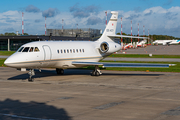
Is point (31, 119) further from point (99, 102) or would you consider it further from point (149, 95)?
point (149, 95)

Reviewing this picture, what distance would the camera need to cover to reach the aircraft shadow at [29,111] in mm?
10143

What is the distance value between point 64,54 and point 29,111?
1340cm

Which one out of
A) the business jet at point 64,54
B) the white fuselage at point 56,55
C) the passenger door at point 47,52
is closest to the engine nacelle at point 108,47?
the business jet at point 64,54

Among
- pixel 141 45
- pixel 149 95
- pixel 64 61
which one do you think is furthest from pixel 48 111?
pixel 141 45

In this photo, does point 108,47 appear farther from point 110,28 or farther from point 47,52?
point 47,52

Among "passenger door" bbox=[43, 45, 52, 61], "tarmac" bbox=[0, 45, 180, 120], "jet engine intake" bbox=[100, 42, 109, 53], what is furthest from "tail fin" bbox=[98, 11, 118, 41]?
"tarmac" bbox=[0, 45, 180, 120]

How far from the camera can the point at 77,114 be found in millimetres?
10633

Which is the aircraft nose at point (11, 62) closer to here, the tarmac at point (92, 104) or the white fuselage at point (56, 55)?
the white fuselage at point (56, 55)

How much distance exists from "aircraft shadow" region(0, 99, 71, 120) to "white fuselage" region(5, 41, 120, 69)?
792cm

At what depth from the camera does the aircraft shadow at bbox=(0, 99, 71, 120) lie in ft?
33.3

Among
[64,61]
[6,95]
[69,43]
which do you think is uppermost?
[69,43]

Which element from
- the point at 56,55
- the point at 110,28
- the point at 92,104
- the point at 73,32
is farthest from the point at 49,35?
the point at 92,104

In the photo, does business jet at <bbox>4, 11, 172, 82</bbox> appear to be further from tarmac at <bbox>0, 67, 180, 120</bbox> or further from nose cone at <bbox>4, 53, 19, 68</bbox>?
tarmac at <bbox>0, 67, 180, 120</bbox>

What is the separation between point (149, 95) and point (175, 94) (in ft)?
5.55
